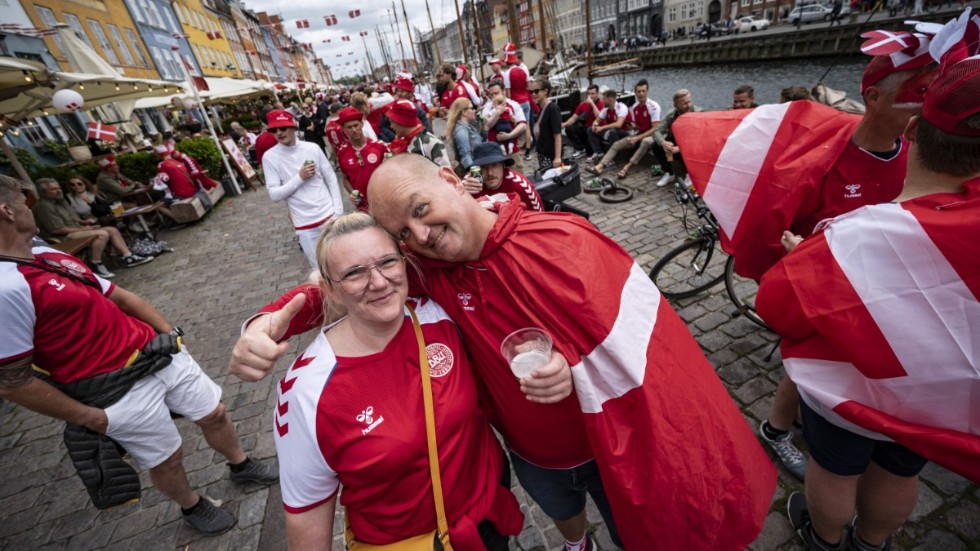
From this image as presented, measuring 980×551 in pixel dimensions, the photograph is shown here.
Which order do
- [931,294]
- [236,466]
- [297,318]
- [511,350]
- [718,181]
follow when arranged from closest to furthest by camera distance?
1. [931,294]
2. [511,350]
3. [297,318]
4. [718,181]
5. [236,466]

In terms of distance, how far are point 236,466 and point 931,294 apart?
14.0 feet

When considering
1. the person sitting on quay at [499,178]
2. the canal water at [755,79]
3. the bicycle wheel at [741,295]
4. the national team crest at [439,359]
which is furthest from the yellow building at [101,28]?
the canal water at [755,79]

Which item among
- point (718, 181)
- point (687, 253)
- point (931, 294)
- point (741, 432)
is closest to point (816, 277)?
point (931, 294)

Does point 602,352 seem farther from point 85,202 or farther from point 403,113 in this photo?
point 85,202

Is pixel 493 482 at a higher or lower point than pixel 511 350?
lower

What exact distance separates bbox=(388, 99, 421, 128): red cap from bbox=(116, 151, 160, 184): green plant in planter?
10.7 m

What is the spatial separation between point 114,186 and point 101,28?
19.4 meters

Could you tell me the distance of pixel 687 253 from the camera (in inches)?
193

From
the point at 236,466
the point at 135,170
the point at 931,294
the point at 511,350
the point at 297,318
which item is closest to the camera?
the point at 931,294

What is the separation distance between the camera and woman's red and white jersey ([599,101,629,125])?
9.09 m

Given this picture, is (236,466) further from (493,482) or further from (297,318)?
(493,482)

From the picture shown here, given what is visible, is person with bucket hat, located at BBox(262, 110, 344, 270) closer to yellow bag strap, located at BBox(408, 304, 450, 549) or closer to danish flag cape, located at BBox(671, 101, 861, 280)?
yellow bag strap, located at BBox(408, 304, 450, 549)

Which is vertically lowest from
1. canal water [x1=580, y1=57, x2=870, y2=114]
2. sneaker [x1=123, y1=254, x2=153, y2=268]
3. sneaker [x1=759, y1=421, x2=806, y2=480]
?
canal water [x1=580, y1=57, x2=870, y2=114]

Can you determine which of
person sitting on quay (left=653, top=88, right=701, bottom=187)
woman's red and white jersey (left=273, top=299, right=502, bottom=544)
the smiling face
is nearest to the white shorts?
woman's red and white jersey (left=273, top=299, right=502, bottom=544)
